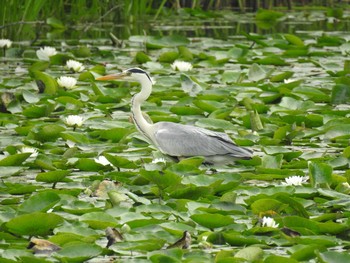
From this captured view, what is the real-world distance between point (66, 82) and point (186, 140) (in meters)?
2.27

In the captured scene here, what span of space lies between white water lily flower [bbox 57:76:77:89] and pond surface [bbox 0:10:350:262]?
1.7 inches

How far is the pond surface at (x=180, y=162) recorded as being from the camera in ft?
14.0

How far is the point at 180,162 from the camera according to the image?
18.6 ft

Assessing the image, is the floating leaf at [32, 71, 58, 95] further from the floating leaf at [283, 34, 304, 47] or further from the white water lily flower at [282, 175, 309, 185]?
the floating leaf at [283, 34, 304, 47]

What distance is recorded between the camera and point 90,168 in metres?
5.71

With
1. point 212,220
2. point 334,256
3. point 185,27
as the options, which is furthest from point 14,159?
point 185,27

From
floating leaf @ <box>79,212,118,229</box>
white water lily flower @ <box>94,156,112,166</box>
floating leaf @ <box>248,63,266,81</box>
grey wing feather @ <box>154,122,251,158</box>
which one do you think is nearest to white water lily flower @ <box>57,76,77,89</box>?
floating leaf @ <box>248,63,266,81</box>

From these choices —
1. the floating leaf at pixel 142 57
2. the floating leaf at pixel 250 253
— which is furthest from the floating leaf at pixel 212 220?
the floating leaf at pixel 142 57

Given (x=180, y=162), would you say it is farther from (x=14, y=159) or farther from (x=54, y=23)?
(x=54, y=23)

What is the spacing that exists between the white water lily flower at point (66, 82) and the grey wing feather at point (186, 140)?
83.2 inches

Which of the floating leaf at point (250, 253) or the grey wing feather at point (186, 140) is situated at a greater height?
the floating leaf at point (250, 253)

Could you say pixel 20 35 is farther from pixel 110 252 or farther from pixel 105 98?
pixel 110 252

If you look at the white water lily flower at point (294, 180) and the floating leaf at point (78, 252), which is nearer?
the floating leaf at point (78, 252)

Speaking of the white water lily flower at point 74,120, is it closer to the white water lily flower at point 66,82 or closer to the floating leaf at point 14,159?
the floating leaf at point 14,159
